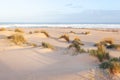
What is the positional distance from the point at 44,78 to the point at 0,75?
1.57m

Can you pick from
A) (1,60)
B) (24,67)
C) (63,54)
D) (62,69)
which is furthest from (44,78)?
(63,54)

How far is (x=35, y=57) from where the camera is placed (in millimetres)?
12203

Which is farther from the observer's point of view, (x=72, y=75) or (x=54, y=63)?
(x=54, y=63)

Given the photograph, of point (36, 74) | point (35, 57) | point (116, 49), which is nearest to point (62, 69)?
point (36, 74)

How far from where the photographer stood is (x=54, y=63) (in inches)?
432

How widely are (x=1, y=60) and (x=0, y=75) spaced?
2092 millimetres

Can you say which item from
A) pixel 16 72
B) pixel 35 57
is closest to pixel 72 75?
pixel 16 72

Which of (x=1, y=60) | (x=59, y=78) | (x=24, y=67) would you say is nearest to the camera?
(x=59, y=78)

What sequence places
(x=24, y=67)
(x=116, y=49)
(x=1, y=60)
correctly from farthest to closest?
(x=116, y=49), (x=1, y=60), (x=24, y=67)

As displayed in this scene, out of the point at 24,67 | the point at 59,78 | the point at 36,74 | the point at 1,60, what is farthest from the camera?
the point at 1,60

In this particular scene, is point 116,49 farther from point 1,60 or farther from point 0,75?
point 0,75

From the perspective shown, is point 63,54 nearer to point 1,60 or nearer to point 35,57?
point 35,57

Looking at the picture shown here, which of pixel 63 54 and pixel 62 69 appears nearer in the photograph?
pixel 62 69

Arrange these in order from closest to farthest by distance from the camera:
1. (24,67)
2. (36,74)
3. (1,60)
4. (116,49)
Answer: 1. (36,74)
2. (24,67)
3. (1,60)
4. (116,49)
